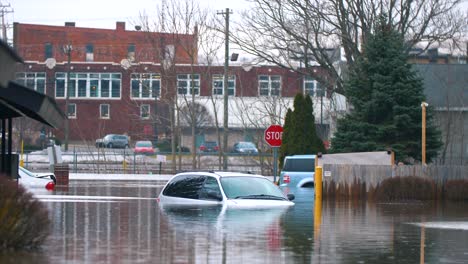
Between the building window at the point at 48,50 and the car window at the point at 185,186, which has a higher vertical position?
the building window at the point at 48,50

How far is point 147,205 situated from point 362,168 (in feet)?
30.5

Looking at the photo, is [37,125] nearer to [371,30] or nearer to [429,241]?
[371,30]

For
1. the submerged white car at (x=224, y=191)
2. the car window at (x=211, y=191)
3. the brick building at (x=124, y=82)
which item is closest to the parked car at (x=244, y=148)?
the brick building at (x=124, y=82)

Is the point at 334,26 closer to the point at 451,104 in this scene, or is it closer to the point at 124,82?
the point at 451,104

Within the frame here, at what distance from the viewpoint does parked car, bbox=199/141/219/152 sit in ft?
271

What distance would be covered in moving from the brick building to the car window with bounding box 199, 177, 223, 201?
37.9 m

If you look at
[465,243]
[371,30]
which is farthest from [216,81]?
[465,243]

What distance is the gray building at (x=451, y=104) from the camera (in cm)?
4825

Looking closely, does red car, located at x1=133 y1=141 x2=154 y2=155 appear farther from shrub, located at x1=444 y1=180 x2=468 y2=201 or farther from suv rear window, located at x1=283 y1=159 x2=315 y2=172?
shrub, located at x1=444 y1=180 x2=468 y2=201

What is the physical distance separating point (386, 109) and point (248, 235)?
22514 millimetres

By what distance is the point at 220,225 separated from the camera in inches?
762

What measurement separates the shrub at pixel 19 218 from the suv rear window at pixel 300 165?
2215 cm

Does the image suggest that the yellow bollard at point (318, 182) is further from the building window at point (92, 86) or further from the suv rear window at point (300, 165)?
the building window at point (92, 86)

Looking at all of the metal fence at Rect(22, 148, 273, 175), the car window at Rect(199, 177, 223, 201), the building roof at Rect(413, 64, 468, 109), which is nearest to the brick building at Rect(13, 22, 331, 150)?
the metal fence at Rect(22, 148, 273, 175)
